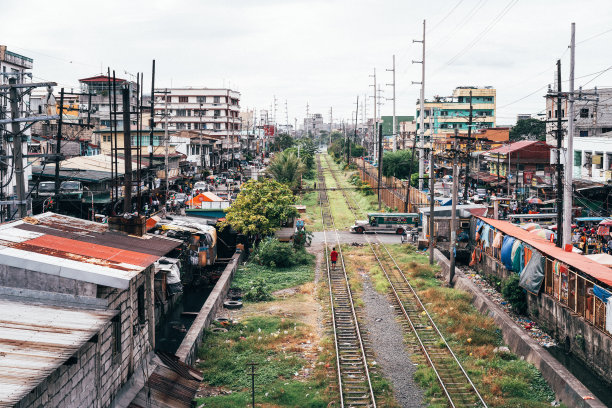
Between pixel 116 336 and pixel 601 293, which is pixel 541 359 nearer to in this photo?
pixel 601 293

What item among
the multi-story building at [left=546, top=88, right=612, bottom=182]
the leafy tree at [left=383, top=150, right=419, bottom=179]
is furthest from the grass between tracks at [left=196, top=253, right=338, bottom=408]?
the leafy tree at [left=383, top=150, right=419, bottom=179]

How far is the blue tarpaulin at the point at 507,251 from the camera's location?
81.0 ft

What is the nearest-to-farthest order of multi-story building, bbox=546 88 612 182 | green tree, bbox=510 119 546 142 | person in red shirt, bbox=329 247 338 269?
person in red shirt, bbox=329 247 338 269
multi-story building, bbox=546 88 612 182
green tree, bbox=510 119 546 142

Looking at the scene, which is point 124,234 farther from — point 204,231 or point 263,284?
point 204,231

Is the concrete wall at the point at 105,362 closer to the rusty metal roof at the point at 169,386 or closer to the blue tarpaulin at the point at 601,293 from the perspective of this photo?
the rusty metal roof at the point at 169,386

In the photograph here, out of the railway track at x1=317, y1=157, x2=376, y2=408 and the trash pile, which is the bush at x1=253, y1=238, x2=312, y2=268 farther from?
the trash pile

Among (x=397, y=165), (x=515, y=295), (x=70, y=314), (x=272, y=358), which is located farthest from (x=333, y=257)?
(x=397, y=165)

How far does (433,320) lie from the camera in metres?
20.8

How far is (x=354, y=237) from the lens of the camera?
38438 mm

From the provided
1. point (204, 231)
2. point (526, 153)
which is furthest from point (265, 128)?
point (204, 231)

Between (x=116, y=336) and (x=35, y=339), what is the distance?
2968mm

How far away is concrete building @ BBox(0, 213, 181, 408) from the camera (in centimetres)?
822

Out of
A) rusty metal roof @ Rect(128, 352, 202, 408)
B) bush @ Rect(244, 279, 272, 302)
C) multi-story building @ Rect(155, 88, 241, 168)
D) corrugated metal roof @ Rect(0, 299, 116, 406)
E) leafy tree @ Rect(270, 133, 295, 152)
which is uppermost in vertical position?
multi-story building @ Rect(155, 88, 241, 168)

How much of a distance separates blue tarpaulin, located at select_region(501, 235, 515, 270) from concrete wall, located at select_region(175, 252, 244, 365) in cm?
1145
